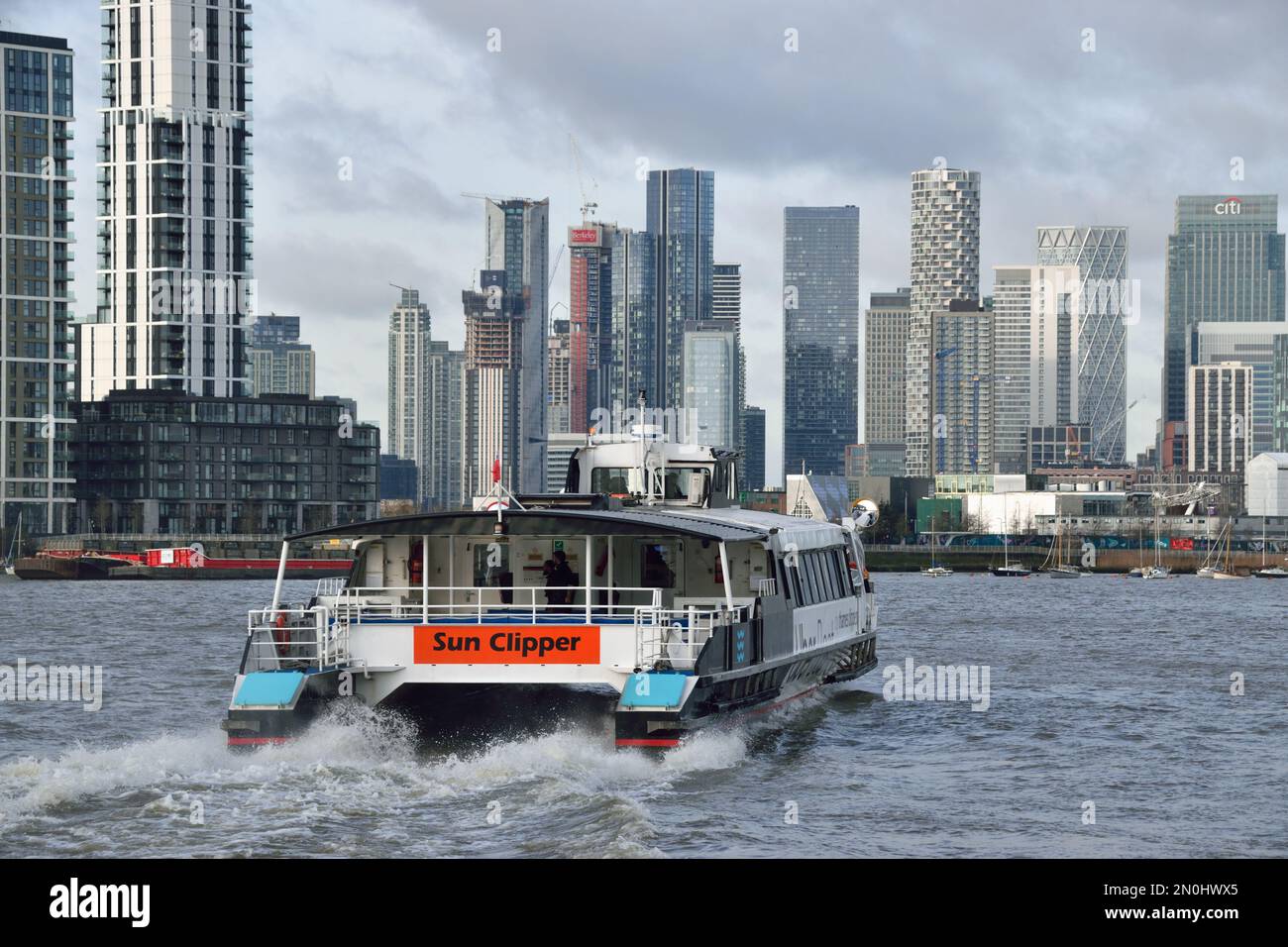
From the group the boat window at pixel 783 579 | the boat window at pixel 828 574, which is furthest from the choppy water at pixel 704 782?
the boat window at pixel 828 574

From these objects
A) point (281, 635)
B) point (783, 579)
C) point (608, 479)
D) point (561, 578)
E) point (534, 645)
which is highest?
point (608, 479)

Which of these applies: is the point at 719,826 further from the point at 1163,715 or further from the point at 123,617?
the point at 123,617

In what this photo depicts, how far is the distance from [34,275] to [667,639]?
7099 inches

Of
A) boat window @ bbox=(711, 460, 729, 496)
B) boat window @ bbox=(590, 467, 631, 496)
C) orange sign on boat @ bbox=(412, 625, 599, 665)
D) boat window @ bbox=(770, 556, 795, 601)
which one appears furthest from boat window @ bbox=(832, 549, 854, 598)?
orange sign on boat @ bbox=(412, 625, 599, 665)

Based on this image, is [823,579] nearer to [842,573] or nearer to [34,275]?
[842,573]

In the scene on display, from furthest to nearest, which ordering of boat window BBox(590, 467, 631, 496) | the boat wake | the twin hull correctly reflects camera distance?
boat window BBox(590, 467, 631, 496), the twin hull, the boat wake

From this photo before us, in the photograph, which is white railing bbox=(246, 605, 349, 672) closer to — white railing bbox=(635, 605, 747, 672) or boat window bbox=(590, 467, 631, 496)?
white railing bbox=(635, 605, 747, 672)

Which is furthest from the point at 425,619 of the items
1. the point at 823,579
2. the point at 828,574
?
the point at 828,574

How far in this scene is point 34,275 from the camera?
192500mm

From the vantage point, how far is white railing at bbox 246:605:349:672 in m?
26.2

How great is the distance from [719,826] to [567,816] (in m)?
2.02

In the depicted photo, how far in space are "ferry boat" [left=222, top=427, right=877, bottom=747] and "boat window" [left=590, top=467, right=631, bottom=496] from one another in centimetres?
360
